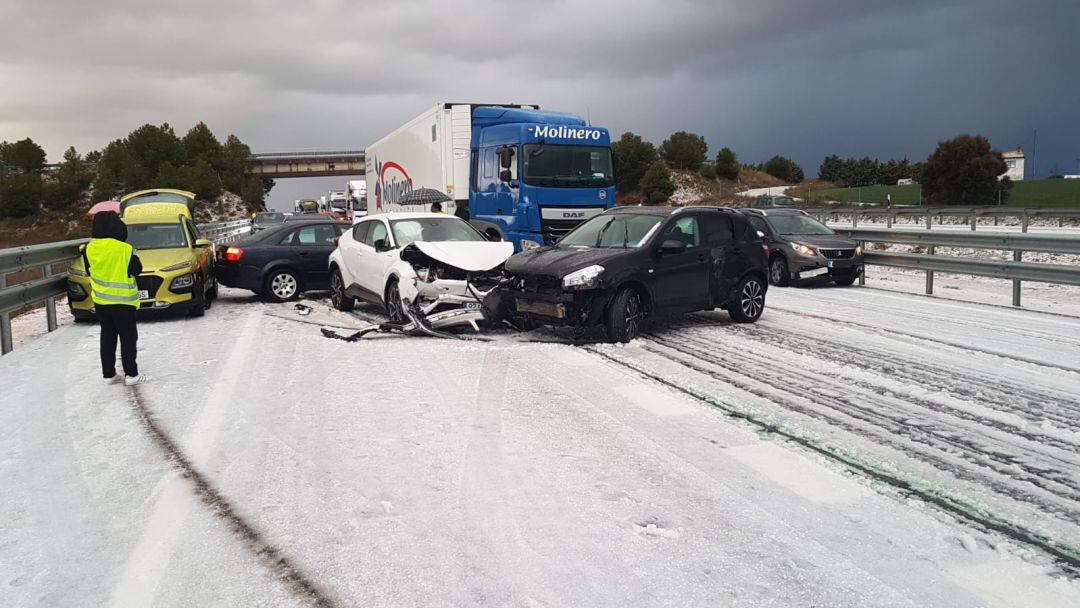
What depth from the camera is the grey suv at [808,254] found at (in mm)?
16094

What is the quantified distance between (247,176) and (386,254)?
10885cm

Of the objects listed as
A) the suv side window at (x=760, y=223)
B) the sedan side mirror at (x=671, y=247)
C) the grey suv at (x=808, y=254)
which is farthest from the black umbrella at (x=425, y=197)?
the sedan side mirror at (x=671, y=247)

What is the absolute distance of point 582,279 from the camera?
9.31 m

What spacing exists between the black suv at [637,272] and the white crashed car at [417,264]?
1.85 ft

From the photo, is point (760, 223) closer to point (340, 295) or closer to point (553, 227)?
point (553, 227)

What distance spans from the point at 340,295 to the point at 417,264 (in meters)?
Answer: 3.25

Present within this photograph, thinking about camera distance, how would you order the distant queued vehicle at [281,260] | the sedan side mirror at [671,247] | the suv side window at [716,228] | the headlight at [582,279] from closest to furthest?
the headlight at [582,279], the sedan side mirror at [671,247], the suv side window at [716,228], the distant queued vehicle at [281,260]

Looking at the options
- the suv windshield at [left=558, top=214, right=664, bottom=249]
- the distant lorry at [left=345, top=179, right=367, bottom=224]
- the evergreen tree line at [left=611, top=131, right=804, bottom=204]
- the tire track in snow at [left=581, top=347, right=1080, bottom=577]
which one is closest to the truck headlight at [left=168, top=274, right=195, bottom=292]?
the suv windshield at [left=558, top=214, right=664, bottom=249]

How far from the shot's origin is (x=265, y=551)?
155 inches

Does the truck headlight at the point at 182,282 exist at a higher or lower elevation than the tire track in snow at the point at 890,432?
higher

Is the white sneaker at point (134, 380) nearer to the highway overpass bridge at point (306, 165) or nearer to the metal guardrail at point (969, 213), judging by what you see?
the metal guardrail at point (969, 213)

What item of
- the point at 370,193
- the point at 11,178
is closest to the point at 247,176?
the point at 11,178

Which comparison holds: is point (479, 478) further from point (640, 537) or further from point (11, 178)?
Result: point (11, 178)

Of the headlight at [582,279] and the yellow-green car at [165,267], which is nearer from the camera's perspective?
the headlight at [582,279]
